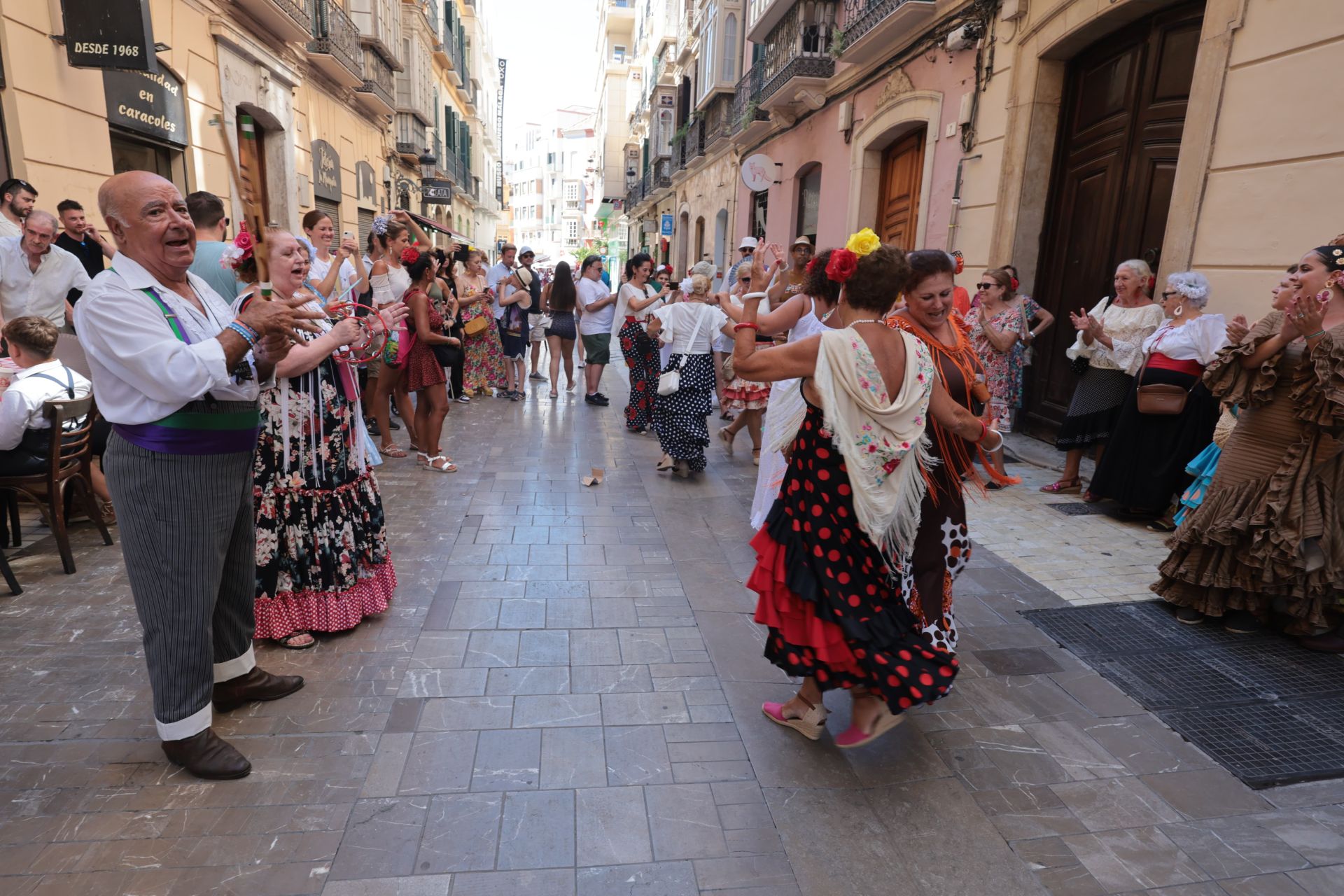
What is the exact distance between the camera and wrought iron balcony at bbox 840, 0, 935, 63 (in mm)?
9023

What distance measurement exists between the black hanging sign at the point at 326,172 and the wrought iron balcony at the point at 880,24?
910cm

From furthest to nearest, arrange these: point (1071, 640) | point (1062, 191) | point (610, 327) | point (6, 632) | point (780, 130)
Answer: point (780, 130), point (610, 327), point (1062, 191), point (1071, 640), point (6, 632)

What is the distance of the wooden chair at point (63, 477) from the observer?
13.0 ft

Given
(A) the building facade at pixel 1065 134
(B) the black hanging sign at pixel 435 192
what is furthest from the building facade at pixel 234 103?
(A) the building facade at pixel 1065 134

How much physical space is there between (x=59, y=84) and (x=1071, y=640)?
864 cm

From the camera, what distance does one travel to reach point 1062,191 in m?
7.57

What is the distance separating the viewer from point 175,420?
236 centimetres

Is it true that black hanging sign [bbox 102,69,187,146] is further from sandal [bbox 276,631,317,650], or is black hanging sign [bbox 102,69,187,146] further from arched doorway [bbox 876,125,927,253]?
arched doorway [bbox 876,125,927,253]

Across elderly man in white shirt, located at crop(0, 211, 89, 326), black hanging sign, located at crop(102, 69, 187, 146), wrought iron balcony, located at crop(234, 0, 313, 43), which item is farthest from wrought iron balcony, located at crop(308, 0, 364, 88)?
elderly man in white shirt, located at crop(0, 211, 89, 326)

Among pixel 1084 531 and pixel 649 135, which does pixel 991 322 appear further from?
pixel 649 135

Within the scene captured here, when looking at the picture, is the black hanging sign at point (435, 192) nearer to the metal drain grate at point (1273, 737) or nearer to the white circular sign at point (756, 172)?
the white circular sign at point (756, 172)

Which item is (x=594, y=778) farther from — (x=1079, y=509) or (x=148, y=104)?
(x=148, y=104)

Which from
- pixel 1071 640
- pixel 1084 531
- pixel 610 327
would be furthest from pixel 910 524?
pixel 610 327

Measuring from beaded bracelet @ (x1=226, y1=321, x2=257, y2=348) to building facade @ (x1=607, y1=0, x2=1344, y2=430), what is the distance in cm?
568
